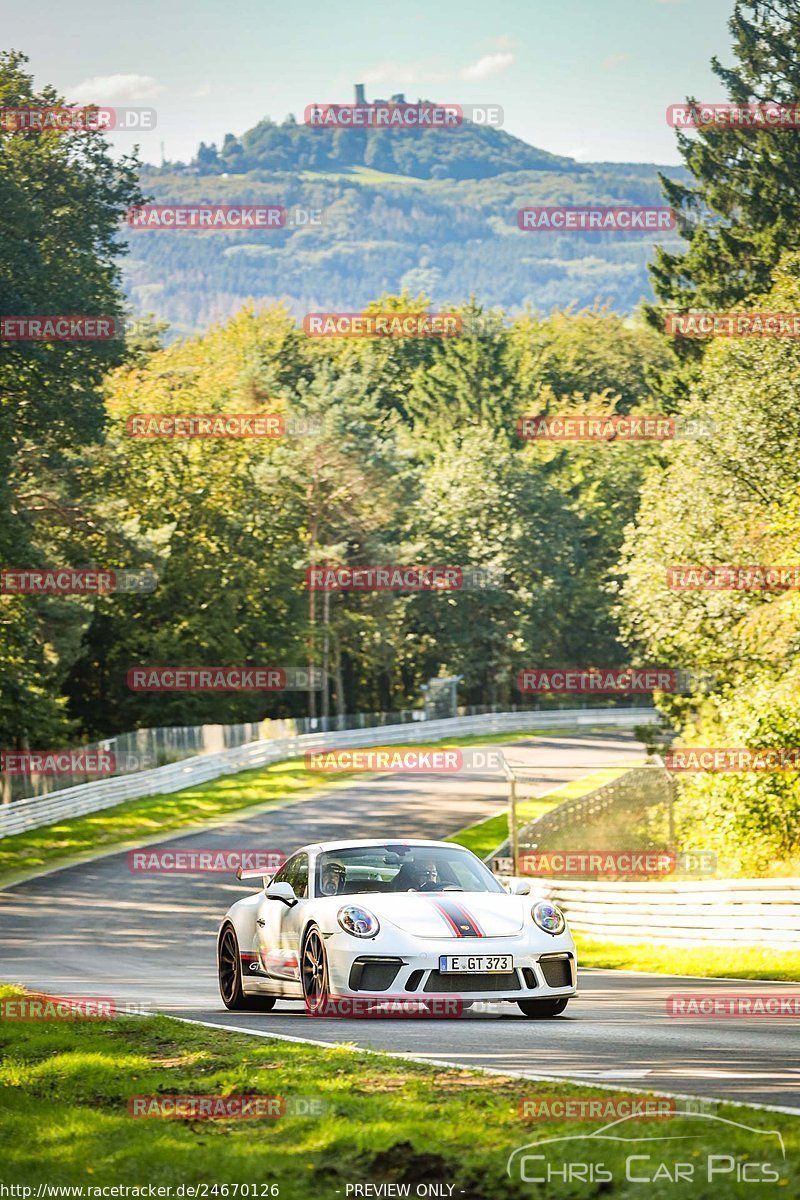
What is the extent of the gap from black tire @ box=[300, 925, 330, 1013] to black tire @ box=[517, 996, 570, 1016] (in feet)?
4.69

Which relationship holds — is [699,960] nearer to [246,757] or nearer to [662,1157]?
[662,1157]

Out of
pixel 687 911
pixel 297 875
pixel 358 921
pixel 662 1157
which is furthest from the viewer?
pixel 687 911

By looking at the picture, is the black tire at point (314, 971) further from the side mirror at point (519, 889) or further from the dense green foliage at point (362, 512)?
the dense green foliage at point (362, 512)

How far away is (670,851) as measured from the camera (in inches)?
1071

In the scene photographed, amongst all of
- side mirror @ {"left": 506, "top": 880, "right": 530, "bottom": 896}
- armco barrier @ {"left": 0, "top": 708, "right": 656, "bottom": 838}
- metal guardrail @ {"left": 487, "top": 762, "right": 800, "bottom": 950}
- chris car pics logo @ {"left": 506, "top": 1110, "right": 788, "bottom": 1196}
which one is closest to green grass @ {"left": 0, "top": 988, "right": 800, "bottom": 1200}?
chris car pics logo @ {"left": 506, "top": 1110, "right": 788, "bottom": 1196}

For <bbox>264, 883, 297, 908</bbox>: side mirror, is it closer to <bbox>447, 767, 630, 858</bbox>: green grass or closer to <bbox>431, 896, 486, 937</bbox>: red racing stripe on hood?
<bbox>431, 896, 486, 937</bbox>: red racing stripe on hood

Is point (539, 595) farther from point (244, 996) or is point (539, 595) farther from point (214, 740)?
point (244, 996)

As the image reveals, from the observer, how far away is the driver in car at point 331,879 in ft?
41.8

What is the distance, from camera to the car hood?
11742 mm

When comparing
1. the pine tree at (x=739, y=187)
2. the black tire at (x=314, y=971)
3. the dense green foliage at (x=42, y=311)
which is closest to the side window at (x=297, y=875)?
the black tire at (x=314, y=971)

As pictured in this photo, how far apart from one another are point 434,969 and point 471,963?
25 centimetres

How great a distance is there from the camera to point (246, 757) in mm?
59875

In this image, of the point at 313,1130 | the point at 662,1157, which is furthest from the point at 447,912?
the point at 662,1157

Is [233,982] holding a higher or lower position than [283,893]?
lower
